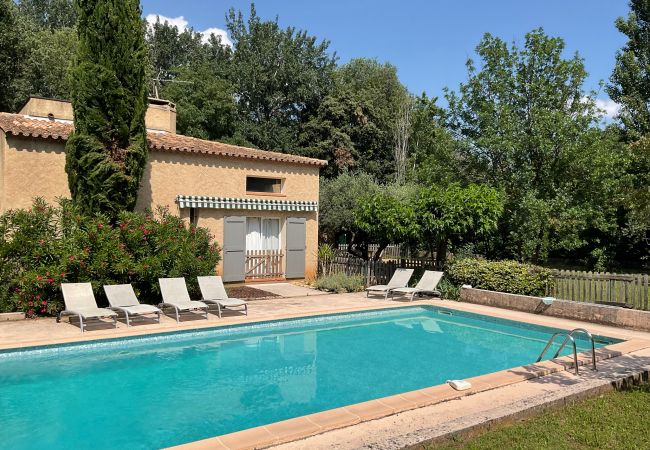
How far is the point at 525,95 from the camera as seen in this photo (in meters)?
23.8

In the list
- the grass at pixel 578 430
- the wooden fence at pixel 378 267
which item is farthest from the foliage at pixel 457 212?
the grass at pixel 578 430

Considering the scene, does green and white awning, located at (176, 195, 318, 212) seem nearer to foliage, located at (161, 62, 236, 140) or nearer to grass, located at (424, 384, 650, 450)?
grass, located at (424, 384, 650, 450)

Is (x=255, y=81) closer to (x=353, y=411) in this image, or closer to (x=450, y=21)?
(x=450, y=21)

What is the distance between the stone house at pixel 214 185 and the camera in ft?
51.5

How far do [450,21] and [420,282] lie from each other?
15.0m

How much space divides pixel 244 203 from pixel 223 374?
1059 centimetres

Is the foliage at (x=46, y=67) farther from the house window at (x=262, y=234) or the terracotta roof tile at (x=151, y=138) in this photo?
the house window at (x=262, y=234)

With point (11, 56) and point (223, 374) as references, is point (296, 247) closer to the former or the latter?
point (223, 374)

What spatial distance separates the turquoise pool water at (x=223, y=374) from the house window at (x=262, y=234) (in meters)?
7.18

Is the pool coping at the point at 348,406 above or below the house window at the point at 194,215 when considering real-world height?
below

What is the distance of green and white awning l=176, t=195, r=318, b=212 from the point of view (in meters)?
18.4

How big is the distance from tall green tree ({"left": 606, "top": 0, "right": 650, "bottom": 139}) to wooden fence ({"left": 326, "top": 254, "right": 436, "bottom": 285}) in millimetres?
21886

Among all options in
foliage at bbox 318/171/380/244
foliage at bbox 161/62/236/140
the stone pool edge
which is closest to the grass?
the stone pool edge

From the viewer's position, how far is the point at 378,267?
20.9 meters
